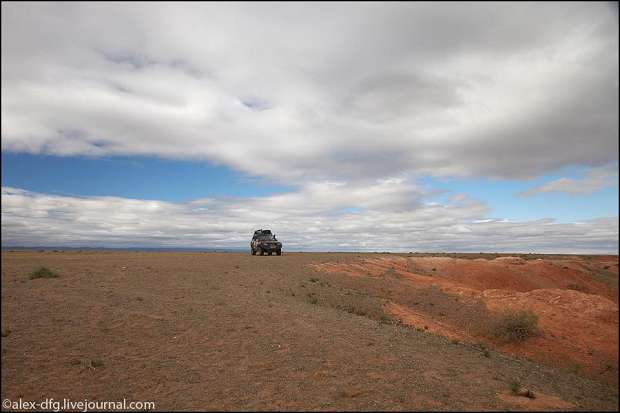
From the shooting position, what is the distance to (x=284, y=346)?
40.2 ft

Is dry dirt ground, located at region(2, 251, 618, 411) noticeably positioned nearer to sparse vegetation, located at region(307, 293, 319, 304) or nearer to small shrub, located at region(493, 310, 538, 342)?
sparse vegetation, located at region(307, 293, 319, 304)

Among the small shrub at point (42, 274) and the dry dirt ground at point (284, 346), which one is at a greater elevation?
the small shrub at point (42, 274)

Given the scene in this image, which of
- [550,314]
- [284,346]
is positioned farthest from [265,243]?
[284,346]

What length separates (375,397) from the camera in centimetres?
845

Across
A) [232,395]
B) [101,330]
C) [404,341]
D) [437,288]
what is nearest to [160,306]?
[101,330]

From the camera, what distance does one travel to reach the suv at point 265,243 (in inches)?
1906

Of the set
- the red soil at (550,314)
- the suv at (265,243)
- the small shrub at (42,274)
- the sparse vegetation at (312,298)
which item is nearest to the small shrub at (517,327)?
the red soil at (550,314)

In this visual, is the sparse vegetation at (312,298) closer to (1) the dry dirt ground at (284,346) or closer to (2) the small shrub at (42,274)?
(1) the dry dirt ground at (284,346)

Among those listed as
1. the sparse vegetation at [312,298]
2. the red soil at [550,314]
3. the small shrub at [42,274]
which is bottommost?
the red soil at [550,314]

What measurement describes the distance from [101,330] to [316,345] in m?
7.36

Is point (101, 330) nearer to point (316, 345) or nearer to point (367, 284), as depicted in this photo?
point (316, 345)

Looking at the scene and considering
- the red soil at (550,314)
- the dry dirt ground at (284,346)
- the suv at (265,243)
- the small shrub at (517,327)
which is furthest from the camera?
the suv at (265,243)

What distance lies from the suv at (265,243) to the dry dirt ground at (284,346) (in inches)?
890

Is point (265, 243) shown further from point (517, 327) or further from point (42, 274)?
point (517, 327)
